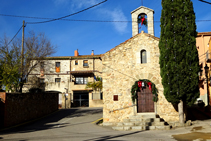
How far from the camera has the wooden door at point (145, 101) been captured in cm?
1438

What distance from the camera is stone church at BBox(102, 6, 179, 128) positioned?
46.8 ft

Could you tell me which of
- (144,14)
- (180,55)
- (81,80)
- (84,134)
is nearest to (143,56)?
(180,55)

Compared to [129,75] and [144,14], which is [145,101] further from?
[144,14]

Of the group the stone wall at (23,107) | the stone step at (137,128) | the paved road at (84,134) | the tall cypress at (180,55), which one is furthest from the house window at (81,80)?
the stone step at (137,128)

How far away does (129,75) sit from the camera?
1466 centimetres

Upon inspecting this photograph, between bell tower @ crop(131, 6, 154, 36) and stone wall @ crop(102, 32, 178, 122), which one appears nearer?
stone wall @ crop(102, 32, 178, 122)

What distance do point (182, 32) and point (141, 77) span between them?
13.2 feet

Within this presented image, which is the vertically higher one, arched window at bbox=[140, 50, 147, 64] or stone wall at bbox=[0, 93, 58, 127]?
arched window at bbox=[140, 50, 147, 64]

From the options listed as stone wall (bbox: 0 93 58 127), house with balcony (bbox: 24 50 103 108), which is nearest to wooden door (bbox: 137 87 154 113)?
stone wall (bbox: 0 93 58 127)

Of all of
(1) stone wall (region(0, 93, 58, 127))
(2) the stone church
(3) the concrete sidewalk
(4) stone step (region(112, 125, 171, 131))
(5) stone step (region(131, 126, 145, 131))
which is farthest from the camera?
(2) the stone church

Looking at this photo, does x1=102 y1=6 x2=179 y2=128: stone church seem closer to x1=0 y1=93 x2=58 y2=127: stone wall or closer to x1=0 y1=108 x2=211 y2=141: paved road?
x1=0 y1=108 x2=211 y2=141: paved road

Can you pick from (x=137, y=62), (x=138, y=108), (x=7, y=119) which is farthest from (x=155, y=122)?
(x=7, y=119)

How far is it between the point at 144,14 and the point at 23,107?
12.1 meters

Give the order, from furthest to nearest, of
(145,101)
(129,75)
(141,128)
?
1. (129,75)
2. (145,101)
3. (141,128)
